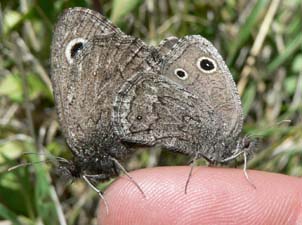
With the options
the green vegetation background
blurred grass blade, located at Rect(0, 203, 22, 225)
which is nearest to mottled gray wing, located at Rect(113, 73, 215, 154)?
the green vegetation background

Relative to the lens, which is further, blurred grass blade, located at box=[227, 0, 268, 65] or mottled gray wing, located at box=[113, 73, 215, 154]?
blurred grass blade, located at box=[227, 0, 268, 65]

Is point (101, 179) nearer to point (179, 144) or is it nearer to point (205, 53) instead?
point (179, 144)

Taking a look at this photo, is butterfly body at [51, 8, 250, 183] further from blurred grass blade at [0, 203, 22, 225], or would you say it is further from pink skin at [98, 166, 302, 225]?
blurred grass blade at [0, 203, 22, 225]

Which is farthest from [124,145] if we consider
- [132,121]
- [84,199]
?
[84,199]

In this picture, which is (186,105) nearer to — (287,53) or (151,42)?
(287,53)

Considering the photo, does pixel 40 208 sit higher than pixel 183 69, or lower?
lower

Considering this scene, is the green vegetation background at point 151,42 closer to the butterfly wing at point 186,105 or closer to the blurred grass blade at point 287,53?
the blurred grass blade at point 287,53
